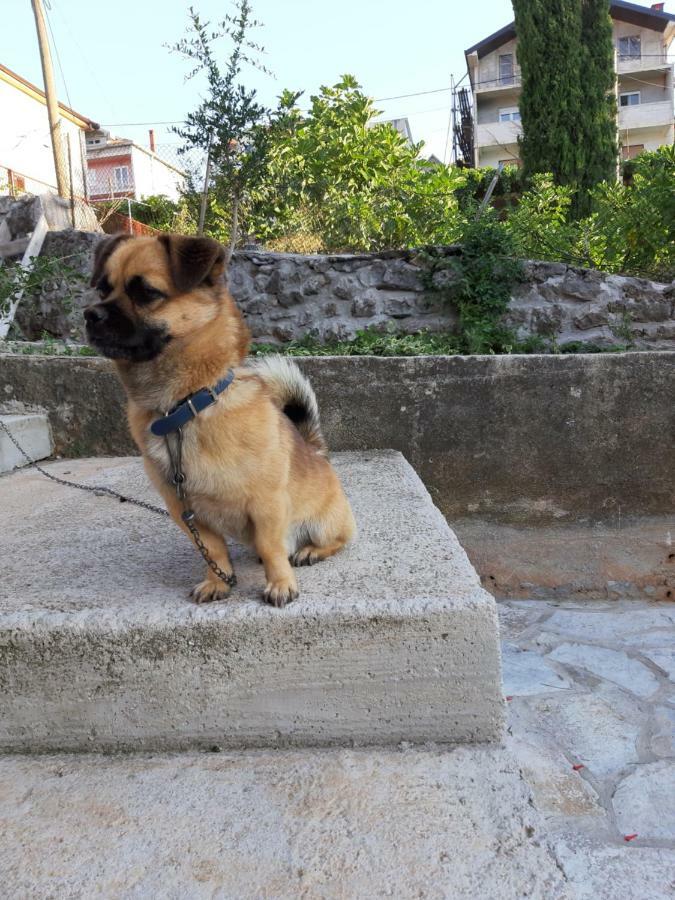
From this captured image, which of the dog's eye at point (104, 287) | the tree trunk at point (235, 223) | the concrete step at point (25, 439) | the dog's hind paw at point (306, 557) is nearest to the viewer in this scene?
the dog's eye at point (104, 287)

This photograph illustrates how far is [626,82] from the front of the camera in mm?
33656

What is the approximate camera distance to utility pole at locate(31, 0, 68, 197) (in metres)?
9.78

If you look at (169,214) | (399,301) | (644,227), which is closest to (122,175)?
(169,214)

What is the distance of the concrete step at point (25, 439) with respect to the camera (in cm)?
365

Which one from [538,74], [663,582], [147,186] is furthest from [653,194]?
[147,186]

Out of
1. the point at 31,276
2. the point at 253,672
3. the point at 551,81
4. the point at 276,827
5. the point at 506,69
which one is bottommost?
the point at 276,827

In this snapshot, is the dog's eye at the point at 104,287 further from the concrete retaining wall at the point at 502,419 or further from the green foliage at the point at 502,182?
the green foliage at the point at 502,182

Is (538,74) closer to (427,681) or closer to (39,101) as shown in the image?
(427,681)

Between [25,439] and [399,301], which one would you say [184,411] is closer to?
[25,439]

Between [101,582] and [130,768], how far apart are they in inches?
21.4

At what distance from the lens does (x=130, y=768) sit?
1.54m

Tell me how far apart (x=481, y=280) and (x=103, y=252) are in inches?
156

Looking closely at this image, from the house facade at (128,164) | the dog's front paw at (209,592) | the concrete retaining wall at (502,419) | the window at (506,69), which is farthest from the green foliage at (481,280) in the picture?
the window at (506,69)

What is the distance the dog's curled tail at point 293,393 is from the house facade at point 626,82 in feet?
106
